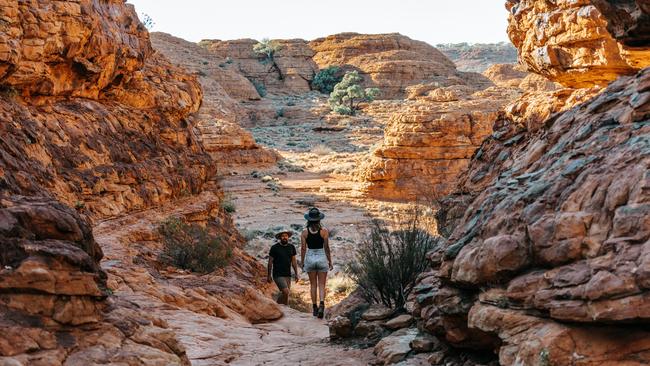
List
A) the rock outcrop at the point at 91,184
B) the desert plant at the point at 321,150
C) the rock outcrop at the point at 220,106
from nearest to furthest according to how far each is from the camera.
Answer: the rock outcrop at the point at 91,184, the rock outcrop at the point at 220,106, the desert plant at the point at 321,150

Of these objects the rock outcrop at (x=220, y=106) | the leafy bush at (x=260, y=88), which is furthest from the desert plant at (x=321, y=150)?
the leafy bush at (x=260, y=88)

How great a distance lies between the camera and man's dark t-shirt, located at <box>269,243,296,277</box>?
31.3 feet

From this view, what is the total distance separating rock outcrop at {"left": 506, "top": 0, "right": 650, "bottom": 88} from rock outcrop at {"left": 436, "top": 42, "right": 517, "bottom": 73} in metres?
96.5

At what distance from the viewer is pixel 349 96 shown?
5300 cm

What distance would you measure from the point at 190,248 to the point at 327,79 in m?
53.8

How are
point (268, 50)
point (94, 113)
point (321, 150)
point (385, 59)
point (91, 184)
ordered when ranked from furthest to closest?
point (268, 50), point (385, 59), point (321, 150), point (94, 113), point (91, 184)

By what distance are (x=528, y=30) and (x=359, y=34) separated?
60.2 m

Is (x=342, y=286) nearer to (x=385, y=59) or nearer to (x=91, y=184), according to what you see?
(x=91, y=184)

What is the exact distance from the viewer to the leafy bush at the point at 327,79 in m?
63.1

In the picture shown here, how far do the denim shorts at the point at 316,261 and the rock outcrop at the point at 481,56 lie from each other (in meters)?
100

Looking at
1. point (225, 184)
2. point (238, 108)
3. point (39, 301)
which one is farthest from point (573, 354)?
point (238, 108)

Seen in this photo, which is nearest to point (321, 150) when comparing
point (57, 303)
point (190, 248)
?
point (190, 248)

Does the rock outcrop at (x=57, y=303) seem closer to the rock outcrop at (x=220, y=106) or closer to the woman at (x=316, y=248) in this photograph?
the woman at (x=316, y=248)

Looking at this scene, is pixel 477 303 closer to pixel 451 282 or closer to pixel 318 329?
pixel 451 282
